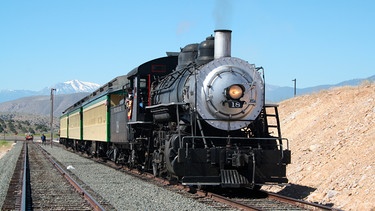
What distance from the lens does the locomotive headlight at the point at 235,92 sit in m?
13.0

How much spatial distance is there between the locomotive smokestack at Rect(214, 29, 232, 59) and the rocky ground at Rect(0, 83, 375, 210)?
157 inches

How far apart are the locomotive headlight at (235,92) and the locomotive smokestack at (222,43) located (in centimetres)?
96

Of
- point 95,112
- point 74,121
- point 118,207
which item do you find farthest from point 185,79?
point 74,121

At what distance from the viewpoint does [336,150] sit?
16109 millimetres

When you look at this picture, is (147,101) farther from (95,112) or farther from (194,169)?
(95,112)

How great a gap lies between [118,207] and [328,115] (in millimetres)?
12405

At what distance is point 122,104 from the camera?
20.0 m

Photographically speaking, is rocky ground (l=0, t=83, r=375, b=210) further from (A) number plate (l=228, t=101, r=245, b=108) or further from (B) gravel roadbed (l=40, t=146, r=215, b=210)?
(B) gravel roadbed (l=40, t=146, r=215, b=210)

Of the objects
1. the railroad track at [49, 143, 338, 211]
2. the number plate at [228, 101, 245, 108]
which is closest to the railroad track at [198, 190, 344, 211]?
the railroad track at [49, 143, 338, 211]

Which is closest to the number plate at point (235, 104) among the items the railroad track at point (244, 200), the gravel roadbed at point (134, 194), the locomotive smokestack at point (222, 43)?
the locomotive smokestack at point (222, 43)

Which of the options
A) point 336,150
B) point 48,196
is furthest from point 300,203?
point 48,196

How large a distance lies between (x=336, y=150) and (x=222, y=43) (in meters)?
5.21

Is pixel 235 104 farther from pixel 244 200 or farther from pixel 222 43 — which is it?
pixel 244 200

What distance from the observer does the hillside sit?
12.4m
